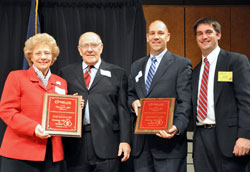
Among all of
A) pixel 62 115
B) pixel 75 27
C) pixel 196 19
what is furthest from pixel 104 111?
pixel 196 19

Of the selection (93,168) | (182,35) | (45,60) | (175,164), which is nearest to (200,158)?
(175,164)

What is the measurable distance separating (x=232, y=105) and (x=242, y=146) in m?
0.34

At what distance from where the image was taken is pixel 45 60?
258 centimetres

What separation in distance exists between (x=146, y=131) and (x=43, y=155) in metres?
0.81

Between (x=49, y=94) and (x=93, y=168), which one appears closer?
(x=49, y=94)

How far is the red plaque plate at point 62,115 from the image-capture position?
7.85ft

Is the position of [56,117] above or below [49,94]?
below

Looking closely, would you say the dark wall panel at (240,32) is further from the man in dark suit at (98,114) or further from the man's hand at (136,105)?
the man's hand at (136,105)

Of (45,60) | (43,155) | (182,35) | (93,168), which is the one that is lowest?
(93,168)

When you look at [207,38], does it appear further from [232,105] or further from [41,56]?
[41,56]

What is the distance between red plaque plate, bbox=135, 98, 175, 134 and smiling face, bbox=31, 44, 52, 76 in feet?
2.79

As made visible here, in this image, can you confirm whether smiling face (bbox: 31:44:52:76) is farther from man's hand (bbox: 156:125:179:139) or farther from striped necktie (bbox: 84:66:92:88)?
man's hand (bbox: 156:125:179:139)

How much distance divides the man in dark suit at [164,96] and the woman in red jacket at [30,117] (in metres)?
0.68

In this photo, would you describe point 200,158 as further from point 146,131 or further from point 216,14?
point 216,14
